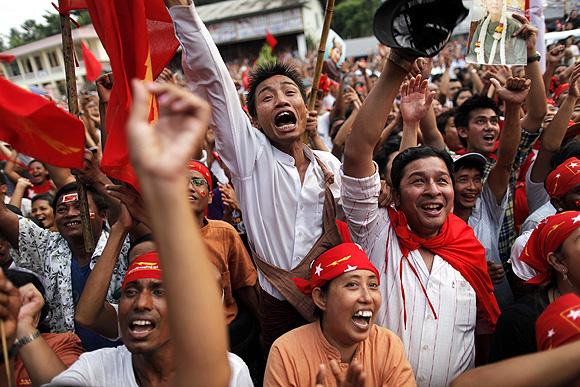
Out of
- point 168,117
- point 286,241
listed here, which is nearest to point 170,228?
point 168,117

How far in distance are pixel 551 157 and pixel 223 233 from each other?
89.0 inches

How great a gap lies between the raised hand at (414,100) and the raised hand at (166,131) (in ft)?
5.46

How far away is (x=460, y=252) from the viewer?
2.28 metres

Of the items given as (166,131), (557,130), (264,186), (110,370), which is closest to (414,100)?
(264,186)

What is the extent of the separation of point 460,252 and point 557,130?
1.55m

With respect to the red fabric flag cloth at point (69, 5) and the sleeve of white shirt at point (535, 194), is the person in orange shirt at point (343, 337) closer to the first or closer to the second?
the red fabric flag cloth at point (69, 5)

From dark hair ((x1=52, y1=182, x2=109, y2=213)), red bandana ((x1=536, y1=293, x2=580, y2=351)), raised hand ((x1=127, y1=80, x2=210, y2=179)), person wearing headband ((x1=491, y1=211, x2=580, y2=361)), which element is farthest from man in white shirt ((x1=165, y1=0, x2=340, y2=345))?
dark hair ((x1=52, y1=182, x2=109, y2=213))

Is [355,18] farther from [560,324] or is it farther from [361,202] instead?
[560,324]

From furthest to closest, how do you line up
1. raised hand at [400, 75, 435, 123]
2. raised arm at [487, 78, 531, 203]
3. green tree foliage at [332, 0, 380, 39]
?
green tree foliage at [332, 0, 380, 39], raised arm at [487, 78, 531, 203], raised hand at [400, 75, 435, 123]

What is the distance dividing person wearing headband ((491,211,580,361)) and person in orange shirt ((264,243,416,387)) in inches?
17.1

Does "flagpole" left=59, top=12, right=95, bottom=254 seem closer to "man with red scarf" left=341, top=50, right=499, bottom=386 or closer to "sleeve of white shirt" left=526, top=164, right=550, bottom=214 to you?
"man with red scarf" left=341, top=50, right=499, bottom=386

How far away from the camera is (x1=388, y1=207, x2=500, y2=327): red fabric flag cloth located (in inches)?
88.1

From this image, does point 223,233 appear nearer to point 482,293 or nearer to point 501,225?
point 482,293

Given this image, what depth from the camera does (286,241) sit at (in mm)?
2230
